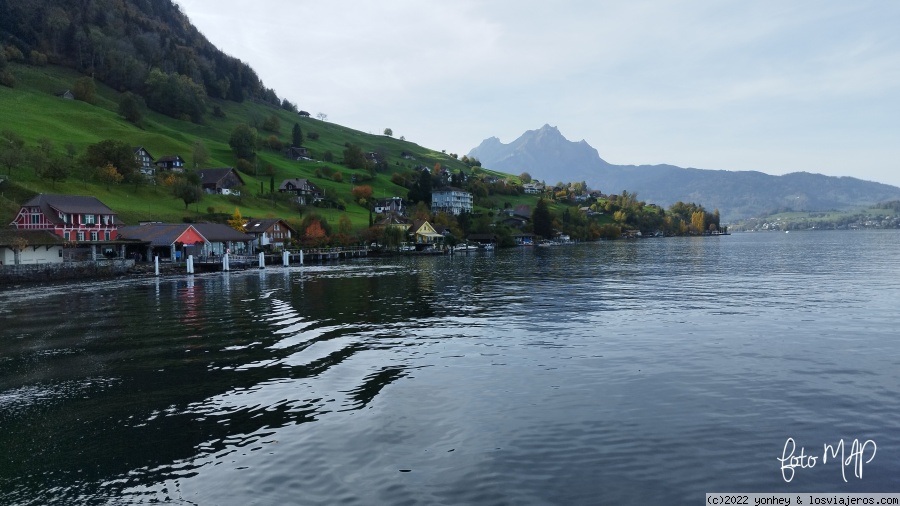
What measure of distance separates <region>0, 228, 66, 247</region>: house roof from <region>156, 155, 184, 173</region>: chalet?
73998 mm

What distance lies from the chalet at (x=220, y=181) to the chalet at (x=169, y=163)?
577cm

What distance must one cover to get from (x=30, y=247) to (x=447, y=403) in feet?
273

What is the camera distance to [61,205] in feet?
296

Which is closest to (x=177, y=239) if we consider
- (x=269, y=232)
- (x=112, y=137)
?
(x=269, y=232)

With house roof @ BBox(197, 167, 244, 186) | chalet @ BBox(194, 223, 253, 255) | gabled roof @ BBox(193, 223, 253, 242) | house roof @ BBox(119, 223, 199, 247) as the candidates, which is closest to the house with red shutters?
house roof @ BBox(119, 223, 199, 247)

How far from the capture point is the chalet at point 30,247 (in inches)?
2985

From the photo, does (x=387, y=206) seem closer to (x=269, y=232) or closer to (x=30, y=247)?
(x=269, y=232)

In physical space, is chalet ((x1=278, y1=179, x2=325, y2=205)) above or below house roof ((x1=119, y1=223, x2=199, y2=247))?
above

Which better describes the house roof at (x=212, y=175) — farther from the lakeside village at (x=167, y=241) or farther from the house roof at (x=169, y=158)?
the house roof at (x=169, y=158)

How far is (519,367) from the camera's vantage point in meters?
25.3

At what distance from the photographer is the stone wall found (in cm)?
7369

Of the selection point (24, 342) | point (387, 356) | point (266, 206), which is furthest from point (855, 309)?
point (266, 206)

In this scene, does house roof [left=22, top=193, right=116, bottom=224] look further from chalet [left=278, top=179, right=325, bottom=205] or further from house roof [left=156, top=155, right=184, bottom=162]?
chalet [left=278, top=179, right=325, bottom=205]

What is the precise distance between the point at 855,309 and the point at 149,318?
171ft
